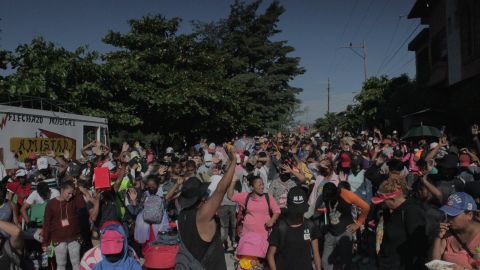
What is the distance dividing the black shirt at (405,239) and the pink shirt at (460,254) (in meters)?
0.81

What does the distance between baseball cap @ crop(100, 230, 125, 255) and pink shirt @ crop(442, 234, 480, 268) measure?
8.92ft

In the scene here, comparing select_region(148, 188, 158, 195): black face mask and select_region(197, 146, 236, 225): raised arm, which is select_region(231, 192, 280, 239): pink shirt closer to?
select_region(148, 188, 158, 195): black face mask

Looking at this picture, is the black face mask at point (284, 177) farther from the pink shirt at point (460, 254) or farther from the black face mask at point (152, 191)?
the pink shirt at point (460, 254)

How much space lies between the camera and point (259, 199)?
21.7 ft

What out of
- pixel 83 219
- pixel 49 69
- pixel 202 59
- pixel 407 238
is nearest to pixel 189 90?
pixel 202 59

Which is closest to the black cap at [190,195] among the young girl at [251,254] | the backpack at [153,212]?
the young girl at [251,254]

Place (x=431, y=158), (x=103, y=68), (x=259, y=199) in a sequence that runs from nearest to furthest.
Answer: (x=259, y=199), (x=431, y=158), (x=103, y=68)

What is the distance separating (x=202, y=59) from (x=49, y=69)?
37.8 ft

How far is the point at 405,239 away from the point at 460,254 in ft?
3.33

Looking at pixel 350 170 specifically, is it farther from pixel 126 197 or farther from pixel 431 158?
pixel 126 197

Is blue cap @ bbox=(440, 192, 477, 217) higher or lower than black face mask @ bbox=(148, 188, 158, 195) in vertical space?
Answer: higher

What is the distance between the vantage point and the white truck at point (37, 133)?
11.6 metres

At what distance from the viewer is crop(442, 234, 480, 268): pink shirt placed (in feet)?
11.6

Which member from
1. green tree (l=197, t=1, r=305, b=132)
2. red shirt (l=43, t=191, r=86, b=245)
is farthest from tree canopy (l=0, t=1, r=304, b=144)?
red shirt (l=43, t=191, r=86, b=245)
